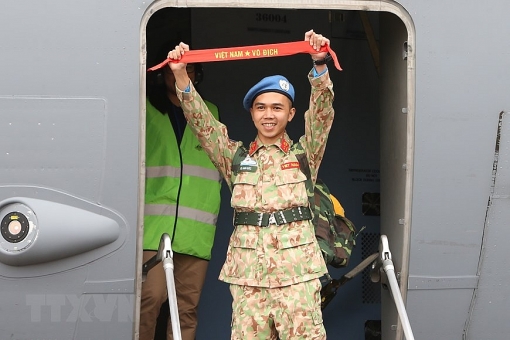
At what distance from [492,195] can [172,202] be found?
1512mm

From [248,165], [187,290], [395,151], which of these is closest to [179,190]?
[187,290]

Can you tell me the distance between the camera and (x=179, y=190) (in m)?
4.91

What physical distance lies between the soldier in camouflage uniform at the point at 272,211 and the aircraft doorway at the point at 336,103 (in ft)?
4.91

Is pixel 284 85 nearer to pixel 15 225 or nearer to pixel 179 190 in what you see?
pixel 179 190

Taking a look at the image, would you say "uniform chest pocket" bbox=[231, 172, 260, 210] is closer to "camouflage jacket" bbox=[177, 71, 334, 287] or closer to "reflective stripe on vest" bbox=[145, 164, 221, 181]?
"camouflage jacket" bbox=[177, 71, 334, 287]

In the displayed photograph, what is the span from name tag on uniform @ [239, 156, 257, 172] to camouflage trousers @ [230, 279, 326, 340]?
482mm

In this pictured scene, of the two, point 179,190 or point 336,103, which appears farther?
point 336,103

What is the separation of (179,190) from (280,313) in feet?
3.71

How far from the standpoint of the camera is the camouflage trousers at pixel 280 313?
3975mm

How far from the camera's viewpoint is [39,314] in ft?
13.4

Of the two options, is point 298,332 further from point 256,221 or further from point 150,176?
point 150,176

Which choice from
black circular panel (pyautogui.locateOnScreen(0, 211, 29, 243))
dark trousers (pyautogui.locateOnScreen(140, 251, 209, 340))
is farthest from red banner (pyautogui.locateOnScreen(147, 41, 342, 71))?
dark trousers (pyautogui.locateOnScreen(140, 251, 209, 340))

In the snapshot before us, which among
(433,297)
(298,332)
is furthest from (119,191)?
(433,297)

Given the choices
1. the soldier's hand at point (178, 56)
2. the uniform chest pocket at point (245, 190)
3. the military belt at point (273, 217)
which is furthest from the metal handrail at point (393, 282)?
the soldier's hand at point (178, 56)
